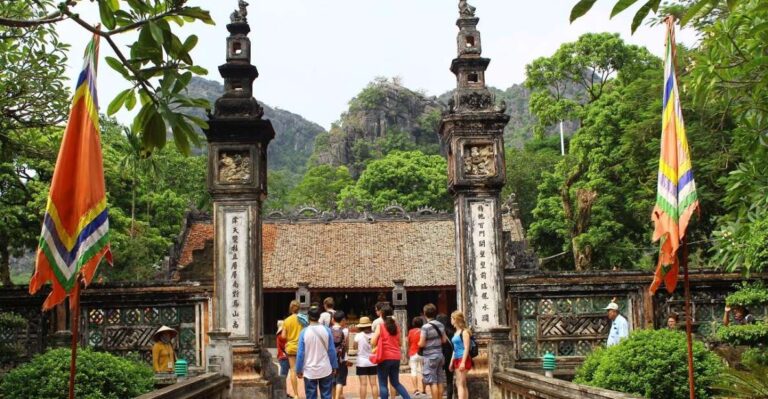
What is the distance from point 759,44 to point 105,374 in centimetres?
681

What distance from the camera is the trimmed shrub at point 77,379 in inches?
305

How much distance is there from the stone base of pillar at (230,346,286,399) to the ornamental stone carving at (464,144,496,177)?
3.79 m

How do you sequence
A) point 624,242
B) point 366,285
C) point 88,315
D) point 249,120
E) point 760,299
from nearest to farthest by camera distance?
point 760,299, point 88,315, point 249,120, point 624,242, point 366,285

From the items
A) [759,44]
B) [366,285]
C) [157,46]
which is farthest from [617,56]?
[157,46]

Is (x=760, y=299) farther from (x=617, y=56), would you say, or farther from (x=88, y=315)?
(x=617, y=56)

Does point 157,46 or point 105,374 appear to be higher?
point 157,46

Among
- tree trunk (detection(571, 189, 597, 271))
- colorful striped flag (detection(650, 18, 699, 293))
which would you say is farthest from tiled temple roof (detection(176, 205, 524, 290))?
colorful striped flag (detection(650, 18, 699, 293))

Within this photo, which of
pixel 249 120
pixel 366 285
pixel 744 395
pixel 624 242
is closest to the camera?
pixel 744 395

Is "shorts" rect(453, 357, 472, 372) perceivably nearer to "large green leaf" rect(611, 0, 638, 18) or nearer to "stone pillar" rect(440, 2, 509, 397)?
"stone pillar" rect(440, 2, 509, 397)

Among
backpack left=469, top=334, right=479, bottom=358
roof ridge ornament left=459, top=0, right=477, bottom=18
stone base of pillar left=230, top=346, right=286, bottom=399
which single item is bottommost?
stone base of pillar left=230, top=346, right=286, bottom=399

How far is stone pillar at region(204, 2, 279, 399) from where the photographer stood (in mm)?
10602

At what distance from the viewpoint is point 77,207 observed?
217 inches

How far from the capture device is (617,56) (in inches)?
1272

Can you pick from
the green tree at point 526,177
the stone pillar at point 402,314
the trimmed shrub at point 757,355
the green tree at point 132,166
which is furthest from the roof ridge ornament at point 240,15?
the green tree at point 526,177
